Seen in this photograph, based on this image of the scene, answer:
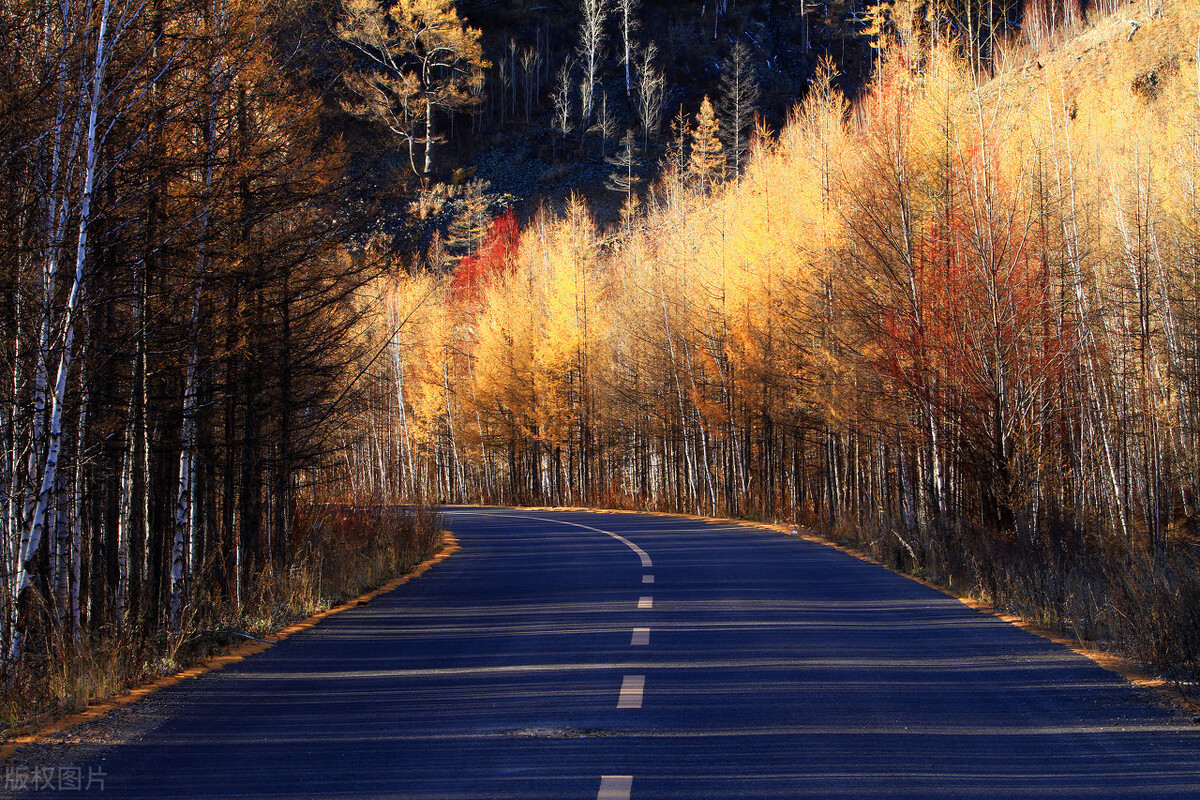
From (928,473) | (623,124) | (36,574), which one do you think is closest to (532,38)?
(623,124)

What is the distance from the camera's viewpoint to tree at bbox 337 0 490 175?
50.3 feet

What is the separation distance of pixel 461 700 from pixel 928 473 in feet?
47.6

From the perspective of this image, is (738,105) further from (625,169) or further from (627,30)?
(627,30)

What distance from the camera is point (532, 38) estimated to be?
118438 mm

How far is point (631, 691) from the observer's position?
24.5 ft

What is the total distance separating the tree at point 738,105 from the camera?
7743cm

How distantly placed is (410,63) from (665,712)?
300 feet

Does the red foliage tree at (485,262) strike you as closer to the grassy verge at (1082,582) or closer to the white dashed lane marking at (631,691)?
the grassy verge at (1082,582)

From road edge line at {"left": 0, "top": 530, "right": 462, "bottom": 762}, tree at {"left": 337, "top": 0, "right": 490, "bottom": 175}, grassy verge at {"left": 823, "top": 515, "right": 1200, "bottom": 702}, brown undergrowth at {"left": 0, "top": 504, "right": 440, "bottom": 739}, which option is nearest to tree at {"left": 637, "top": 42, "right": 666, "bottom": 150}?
tree at {"left": 337, "top": 0, "right": 490, "bottom": 175}

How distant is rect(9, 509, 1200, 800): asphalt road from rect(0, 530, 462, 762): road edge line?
0.78 feet

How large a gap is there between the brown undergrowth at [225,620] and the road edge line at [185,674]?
0.09 meters

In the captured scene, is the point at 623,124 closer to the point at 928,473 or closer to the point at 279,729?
the point at 928,473

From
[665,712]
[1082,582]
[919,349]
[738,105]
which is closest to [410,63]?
[738,105]

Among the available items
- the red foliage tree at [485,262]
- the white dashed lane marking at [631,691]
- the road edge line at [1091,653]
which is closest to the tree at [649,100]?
the red foliage tree at [485,262]
